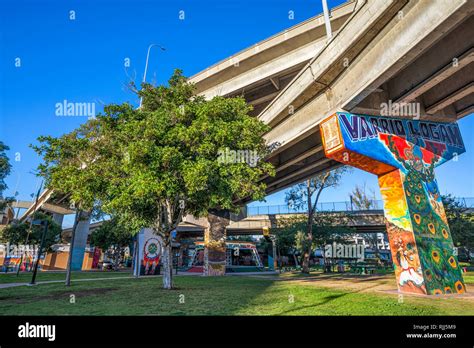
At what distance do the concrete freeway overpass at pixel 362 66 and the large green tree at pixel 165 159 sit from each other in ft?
8.56

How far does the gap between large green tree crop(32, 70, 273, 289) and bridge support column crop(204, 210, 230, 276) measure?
16.9m

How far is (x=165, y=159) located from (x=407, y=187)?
1052 centimetres

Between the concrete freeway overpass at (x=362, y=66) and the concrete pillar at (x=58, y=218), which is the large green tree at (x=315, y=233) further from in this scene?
the concrete pillar at (x=58, y=218)

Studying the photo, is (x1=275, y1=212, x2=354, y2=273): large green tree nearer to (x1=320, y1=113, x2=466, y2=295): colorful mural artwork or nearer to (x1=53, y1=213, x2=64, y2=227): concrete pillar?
(x1=320, y1=113, x2=466, y2=295): colorful mural artwork

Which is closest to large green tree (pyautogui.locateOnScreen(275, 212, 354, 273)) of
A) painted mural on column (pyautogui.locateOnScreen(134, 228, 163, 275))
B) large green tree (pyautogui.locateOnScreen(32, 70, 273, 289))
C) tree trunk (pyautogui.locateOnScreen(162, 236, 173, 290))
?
painted mural on column (pyautogui.locateOnScreen(134, 228, 163, 275))

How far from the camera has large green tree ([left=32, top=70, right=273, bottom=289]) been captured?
1293cm

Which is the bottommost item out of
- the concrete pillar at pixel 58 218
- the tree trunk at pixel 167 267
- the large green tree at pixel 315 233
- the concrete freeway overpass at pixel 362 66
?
the tree trunk at pixel 167 267

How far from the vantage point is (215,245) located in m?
33.3

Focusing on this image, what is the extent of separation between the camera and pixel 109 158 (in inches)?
620

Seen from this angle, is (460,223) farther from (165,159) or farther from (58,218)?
(58,218)

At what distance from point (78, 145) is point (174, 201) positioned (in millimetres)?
5633

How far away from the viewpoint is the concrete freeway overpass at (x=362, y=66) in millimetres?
9047

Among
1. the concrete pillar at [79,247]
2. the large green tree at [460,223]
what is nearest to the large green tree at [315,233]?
the large green tree at [460,223]
